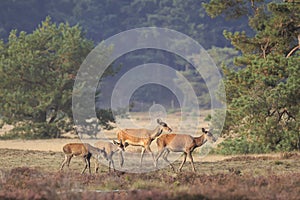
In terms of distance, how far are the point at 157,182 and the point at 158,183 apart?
360mm

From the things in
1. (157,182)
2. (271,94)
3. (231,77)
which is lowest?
(157,182)

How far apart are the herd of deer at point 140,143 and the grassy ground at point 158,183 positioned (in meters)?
0.72

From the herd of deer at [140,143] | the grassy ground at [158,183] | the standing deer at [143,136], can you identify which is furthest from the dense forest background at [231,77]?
the herd of deer at [140,143]

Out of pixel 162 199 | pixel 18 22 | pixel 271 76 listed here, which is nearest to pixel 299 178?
pixel 162 199

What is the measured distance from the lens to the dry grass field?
42.4 ft

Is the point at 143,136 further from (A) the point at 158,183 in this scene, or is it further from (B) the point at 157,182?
(A) the point at 158,183

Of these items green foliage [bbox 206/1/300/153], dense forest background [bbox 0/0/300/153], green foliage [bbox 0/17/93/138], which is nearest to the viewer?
green foliage [bbox 206/1/300/153]

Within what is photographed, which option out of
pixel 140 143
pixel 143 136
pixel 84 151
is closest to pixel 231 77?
pixel 143 136

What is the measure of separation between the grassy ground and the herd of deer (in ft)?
2.35

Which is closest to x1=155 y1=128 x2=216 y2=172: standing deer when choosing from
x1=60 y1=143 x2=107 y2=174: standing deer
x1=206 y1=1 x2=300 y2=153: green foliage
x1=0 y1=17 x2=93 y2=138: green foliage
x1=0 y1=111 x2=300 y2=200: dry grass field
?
x1=0 y1=111 x2=300 y2=200: dry grass field

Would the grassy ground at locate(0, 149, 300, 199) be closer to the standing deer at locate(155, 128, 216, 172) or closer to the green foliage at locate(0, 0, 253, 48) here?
the standing deer at locate(155, 128, 216, 172)

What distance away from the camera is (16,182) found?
50.9 feet

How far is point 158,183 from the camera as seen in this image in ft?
53.1

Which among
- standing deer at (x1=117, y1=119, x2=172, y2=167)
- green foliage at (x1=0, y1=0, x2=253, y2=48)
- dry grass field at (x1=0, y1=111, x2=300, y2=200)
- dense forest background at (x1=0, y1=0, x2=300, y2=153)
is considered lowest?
dry grass field at (x1=0, y1=111, x2=300, y2=200)
